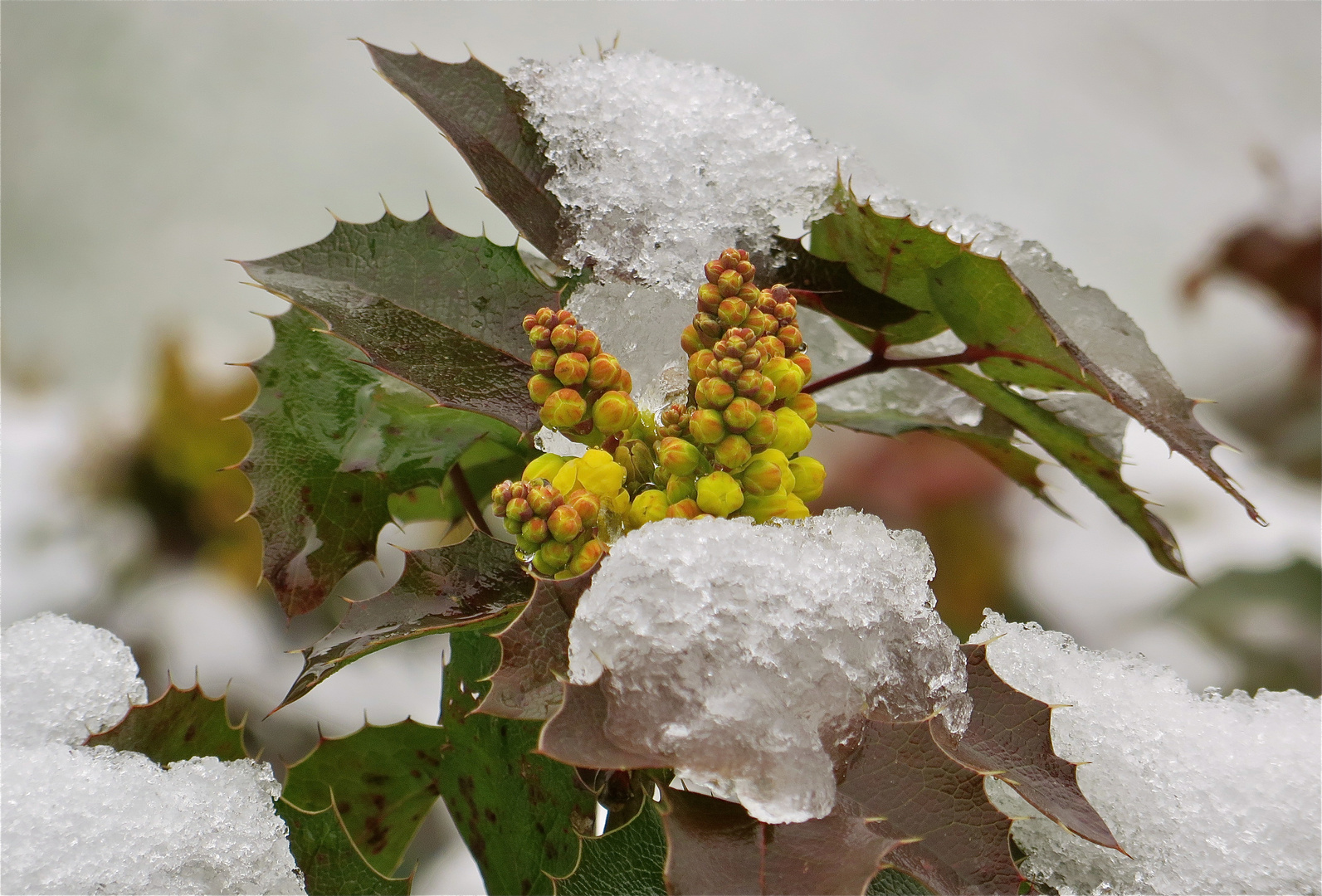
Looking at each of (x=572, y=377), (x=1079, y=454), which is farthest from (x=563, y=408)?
(x=1079, y=454)

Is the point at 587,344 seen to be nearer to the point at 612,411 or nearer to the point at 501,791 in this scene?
the point at 612,411

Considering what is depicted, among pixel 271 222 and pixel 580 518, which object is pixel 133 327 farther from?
pixel 580 518

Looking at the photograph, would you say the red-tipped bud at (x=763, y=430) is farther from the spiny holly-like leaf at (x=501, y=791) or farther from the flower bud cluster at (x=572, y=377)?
the spiny holly-like leaf at (x=501, y=791)

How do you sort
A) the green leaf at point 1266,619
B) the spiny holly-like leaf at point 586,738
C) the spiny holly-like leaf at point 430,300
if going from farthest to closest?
the green leaf at point 1266,619, the spiny holly-like leaf at point 430,300, the spiny holly-like leaf at point 586,738

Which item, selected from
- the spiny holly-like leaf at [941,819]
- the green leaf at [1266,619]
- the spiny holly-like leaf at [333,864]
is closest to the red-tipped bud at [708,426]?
the spiny holly-like leaf at [941,819]

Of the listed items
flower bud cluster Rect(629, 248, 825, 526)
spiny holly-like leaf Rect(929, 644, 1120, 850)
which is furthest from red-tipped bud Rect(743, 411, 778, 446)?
spiny holly-like leaf Rect(929, 644, 1120, 850)

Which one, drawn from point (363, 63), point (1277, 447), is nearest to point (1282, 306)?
point (1277, 447)
